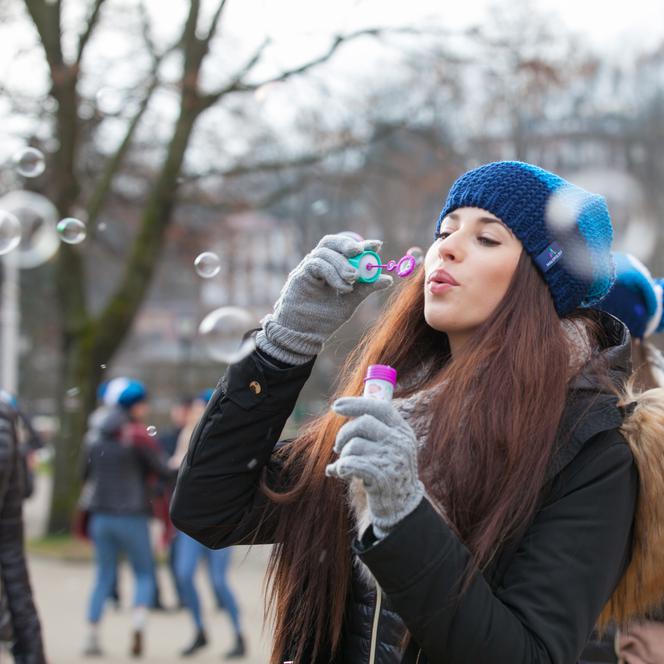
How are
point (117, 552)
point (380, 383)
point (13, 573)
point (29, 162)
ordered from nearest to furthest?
1. point (380, 383)
2. point (13, 573)
3. point (29, 162)
4. point (117, 552)

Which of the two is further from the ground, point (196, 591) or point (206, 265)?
point (206, 265)

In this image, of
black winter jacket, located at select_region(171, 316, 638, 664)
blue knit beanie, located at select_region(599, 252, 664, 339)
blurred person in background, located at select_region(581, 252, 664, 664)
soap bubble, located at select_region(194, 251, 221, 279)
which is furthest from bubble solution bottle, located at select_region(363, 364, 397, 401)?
soap bubble, located at select_region(194, 251, 221, 279)

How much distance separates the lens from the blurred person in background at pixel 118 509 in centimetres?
706

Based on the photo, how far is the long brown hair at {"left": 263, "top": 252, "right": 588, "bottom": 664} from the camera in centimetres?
172

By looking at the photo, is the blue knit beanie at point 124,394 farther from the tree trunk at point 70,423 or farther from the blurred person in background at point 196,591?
the tree trunk at point 70,423

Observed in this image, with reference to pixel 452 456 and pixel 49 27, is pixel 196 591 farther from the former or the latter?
pixel 49 27

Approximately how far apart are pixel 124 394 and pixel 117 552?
115 centimetres

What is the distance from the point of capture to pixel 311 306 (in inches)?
77.0

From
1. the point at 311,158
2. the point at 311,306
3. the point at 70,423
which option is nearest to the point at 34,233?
the point at 311,158

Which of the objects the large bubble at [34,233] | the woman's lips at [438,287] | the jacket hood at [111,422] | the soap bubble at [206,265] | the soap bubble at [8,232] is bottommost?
the jacket hood at [111,422]

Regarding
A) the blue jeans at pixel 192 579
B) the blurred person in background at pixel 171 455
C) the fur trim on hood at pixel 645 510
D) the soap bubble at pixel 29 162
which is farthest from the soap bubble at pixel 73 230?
the blurred person in background at pixel 171 455

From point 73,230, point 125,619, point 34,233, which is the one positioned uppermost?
point 73,230

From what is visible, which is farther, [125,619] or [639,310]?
[125,619]

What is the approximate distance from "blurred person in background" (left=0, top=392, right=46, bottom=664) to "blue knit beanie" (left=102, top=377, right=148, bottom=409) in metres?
2.54
